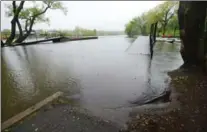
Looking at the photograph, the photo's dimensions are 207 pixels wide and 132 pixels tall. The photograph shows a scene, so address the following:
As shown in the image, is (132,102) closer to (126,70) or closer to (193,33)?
(126,70)

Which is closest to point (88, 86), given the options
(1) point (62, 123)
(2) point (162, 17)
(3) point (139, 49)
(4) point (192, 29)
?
(1) point (62, 123)

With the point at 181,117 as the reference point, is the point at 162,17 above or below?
above

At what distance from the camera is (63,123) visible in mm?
2559

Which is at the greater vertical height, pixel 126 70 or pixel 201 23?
pixel 201 23

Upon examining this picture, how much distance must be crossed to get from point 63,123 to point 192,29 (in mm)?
4703

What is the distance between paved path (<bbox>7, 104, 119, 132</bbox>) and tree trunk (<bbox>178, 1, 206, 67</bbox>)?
13.8ft

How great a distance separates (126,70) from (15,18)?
13.9 m

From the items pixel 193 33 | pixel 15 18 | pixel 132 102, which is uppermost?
pixel 15 18

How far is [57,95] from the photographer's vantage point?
364 cm

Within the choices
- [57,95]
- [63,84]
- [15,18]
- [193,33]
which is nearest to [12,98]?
[57,95]

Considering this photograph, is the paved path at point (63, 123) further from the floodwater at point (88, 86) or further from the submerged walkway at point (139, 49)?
the submerged walkway at point (139, 49)

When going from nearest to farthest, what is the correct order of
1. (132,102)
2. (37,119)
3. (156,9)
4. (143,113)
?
(37,119), (143,113), (132,102), (156,9)

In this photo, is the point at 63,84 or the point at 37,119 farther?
the point at 63,84

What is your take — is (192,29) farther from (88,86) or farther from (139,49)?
(139,49)
